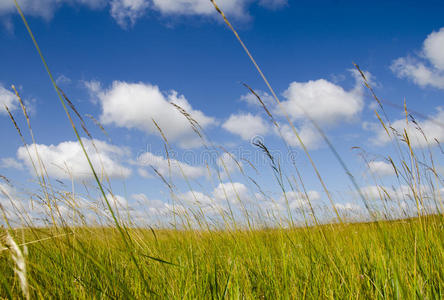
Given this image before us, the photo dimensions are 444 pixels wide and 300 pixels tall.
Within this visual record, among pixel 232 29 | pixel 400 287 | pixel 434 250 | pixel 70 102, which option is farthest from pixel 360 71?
pixel 70 102

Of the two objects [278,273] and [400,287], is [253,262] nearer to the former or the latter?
[278,273]

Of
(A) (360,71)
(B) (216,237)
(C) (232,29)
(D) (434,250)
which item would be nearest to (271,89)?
(C) (232,29)

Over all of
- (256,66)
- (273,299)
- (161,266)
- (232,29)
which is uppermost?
(232,29)

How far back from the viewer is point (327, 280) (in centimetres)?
155

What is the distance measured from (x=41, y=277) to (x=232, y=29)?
1602mm

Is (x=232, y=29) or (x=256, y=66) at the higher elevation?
(x=232, y=29)

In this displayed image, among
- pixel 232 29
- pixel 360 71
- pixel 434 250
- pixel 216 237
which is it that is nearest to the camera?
pixel 232 29

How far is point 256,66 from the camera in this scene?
1358 millimetres

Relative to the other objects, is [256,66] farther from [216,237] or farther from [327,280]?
[216,237]

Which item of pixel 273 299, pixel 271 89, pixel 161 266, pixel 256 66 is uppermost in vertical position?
pixel 256 66

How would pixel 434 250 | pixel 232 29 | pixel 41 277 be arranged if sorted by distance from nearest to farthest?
pixel 232 29 < pixel 41 277 < pixel 434 250

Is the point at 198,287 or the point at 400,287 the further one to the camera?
the point at 198,287

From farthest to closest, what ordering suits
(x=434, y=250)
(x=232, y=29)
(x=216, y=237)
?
1. (x=216, y=237)
2. (x=434, y=250)
3. (x=232, y=29)

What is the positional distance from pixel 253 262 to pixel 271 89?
49.1 inches
